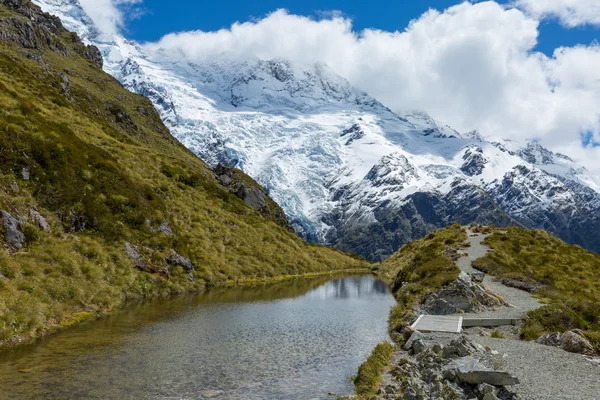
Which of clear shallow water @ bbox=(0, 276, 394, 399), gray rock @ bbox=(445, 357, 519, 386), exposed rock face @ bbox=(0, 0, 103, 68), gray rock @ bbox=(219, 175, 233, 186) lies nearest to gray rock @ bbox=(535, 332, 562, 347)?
gray rock @ bbox=(445, 357, 519, 386)

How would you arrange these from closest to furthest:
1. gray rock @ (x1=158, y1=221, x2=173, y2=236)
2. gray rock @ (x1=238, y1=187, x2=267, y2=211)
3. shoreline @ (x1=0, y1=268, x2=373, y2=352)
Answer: shoreline @ (x1=0, y1=268, x2=373, y2=352) < gray rock @ (x1=158, y1=221, x2=173, y2=236) < gray rock @ (x1=238, y1=187, x2=267, y2=211)

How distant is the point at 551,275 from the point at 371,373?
114 ft

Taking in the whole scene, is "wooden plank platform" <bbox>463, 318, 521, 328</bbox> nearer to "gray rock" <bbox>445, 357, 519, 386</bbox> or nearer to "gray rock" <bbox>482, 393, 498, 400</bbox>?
"gray rock" <bbox>445, 357, 519, 386</bbox>

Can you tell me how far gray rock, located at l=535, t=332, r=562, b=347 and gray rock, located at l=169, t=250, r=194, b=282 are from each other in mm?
31909

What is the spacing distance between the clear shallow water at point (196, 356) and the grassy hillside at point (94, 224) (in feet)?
9.06

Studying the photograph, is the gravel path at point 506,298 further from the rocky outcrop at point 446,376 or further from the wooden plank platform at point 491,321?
the rocky outcrop at point 446,376

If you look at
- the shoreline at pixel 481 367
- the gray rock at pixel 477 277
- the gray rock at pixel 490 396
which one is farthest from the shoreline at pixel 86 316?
the gray rock at pixel 477 277

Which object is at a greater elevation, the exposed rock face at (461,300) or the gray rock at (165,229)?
the gray rock at (165,229)

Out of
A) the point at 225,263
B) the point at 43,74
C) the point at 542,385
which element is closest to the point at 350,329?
the point at 542,385

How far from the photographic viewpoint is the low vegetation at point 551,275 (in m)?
24.7

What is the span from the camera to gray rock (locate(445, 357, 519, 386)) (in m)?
14.4

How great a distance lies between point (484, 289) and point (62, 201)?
33169 millimetres

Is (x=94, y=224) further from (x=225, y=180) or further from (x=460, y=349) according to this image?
(x=225, y=180)

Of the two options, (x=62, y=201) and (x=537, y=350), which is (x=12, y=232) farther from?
(x=537, y=350)
